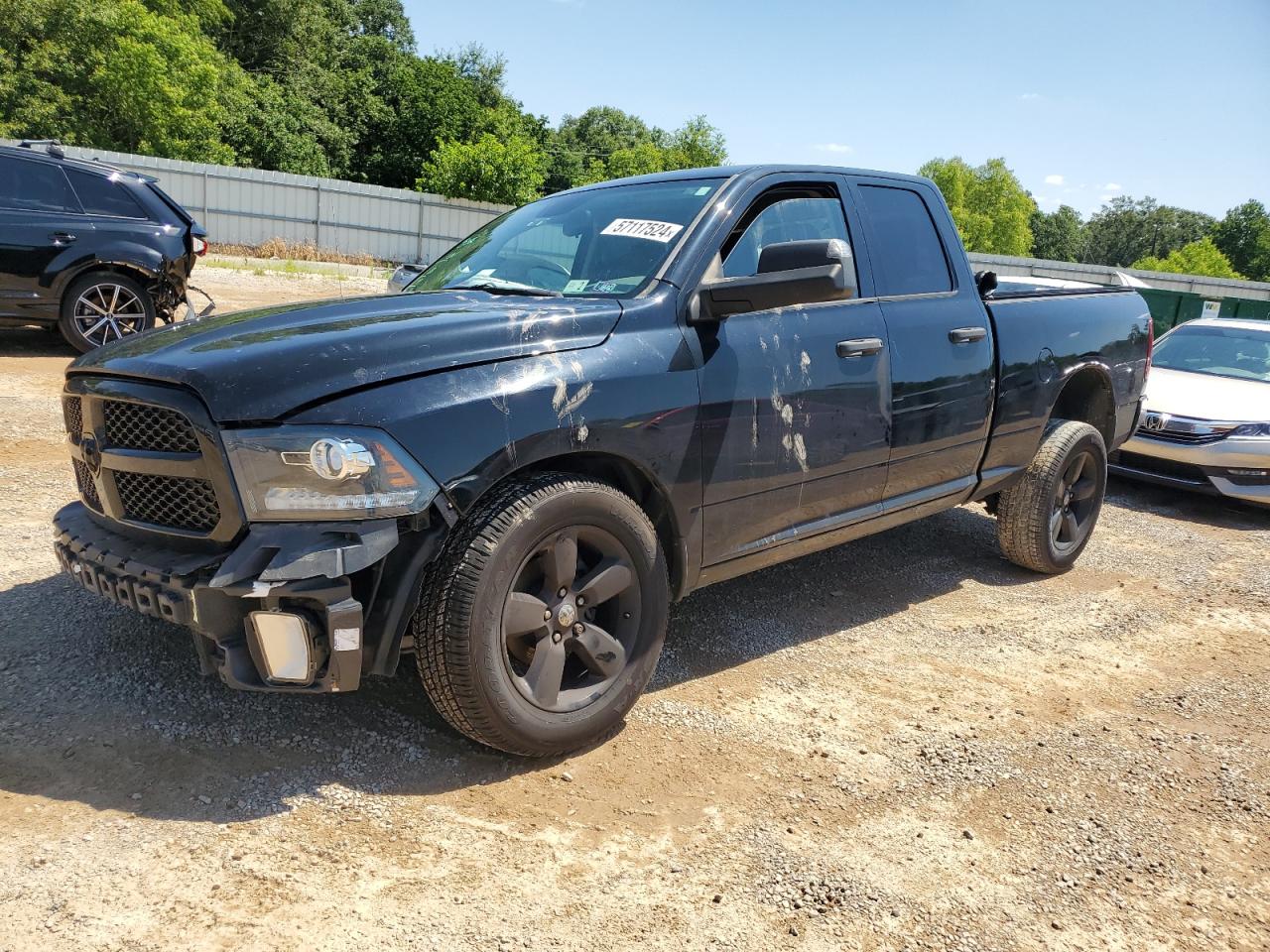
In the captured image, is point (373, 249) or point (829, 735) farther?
point (373, 249)

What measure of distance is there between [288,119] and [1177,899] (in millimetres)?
45436

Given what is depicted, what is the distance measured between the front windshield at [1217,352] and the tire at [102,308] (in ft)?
31.3

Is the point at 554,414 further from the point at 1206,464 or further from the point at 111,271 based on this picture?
the point at 111,271

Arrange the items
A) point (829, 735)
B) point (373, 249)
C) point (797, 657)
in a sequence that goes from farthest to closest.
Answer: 1. point (373, 249)
2. point (797, 657)
3. point (829, 735)

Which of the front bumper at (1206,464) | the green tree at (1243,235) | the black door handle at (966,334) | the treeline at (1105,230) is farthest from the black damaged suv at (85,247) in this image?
the green tree at (1243,235)

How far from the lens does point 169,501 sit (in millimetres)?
2658

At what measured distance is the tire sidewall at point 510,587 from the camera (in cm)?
265

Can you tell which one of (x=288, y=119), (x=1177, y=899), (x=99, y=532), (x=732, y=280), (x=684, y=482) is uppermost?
(x=288, y=119)

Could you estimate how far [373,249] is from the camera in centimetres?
2916

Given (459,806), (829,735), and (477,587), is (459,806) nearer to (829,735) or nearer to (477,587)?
(477,587)

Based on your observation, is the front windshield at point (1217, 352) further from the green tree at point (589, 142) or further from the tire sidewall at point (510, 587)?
the green tree at point (589, 142)

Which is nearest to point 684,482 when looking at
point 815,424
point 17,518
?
point 815,424

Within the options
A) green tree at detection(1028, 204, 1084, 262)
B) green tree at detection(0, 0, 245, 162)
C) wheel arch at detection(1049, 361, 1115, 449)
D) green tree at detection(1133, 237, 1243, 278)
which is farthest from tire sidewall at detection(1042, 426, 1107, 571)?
green tree at detection(1028, 204, 1084, 262)

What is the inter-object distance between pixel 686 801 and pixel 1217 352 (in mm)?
8487
